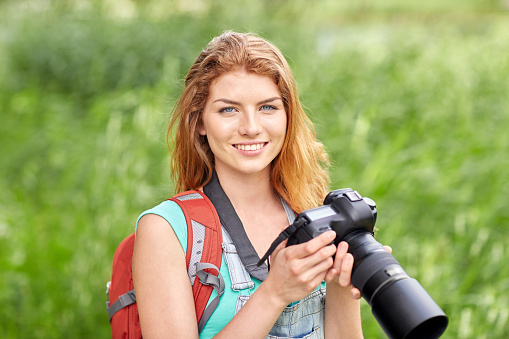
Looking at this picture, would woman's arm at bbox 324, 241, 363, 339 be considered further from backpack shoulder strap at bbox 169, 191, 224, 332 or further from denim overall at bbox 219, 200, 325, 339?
backpack shoulder strap at bbox 169, 191, 224, 332

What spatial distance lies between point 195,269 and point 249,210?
1.01 feet

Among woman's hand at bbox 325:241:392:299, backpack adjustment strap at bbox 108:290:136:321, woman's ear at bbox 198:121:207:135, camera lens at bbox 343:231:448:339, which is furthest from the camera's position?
woman's ear at bbox 198:121:207:135

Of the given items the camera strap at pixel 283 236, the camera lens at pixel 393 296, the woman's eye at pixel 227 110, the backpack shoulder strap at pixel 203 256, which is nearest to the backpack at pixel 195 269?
the backpack shoulder strap at pixel 203 256

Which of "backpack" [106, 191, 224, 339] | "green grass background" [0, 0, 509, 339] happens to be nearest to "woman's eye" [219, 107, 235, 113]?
"backpack" [106, 191, 224, 339]

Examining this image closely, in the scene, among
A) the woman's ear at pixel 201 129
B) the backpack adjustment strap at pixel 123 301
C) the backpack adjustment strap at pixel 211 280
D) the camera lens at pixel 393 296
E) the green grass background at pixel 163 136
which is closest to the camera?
the camera lens at pixel 393 296

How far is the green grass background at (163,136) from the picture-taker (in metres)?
3.01

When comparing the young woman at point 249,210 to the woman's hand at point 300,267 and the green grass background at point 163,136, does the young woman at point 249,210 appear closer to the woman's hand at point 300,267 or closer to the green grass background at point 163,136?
the woman's hand at point 300,267

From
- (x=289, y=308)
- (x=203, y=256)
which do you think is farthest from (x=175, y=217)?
(x=289, y=308)

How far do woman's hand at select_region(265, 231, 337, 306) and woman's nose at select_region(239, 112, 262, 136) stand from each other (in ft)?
1.20

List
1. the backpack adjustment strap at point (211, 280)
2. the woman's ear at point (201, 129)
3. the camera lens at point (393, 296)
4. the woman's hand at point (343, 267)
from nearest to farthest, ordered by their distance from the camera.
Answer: the camera lens at point (393, 296)
the woman's hand at point (343, 267)
the backpack adjustment strap at point (211, 280)
the woman's ear at point (201, 129)

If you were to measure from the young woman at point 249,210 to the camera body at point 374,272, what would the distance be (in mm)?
43

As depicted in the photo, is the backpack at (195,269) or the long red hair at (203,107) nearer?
the backpack at (195,269)

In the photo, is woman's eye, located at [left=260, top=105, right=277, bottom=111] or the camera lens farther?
woman's eye, located at [left=260, top=105, right=277, bottom=111]

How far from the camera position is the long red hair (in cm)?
166
